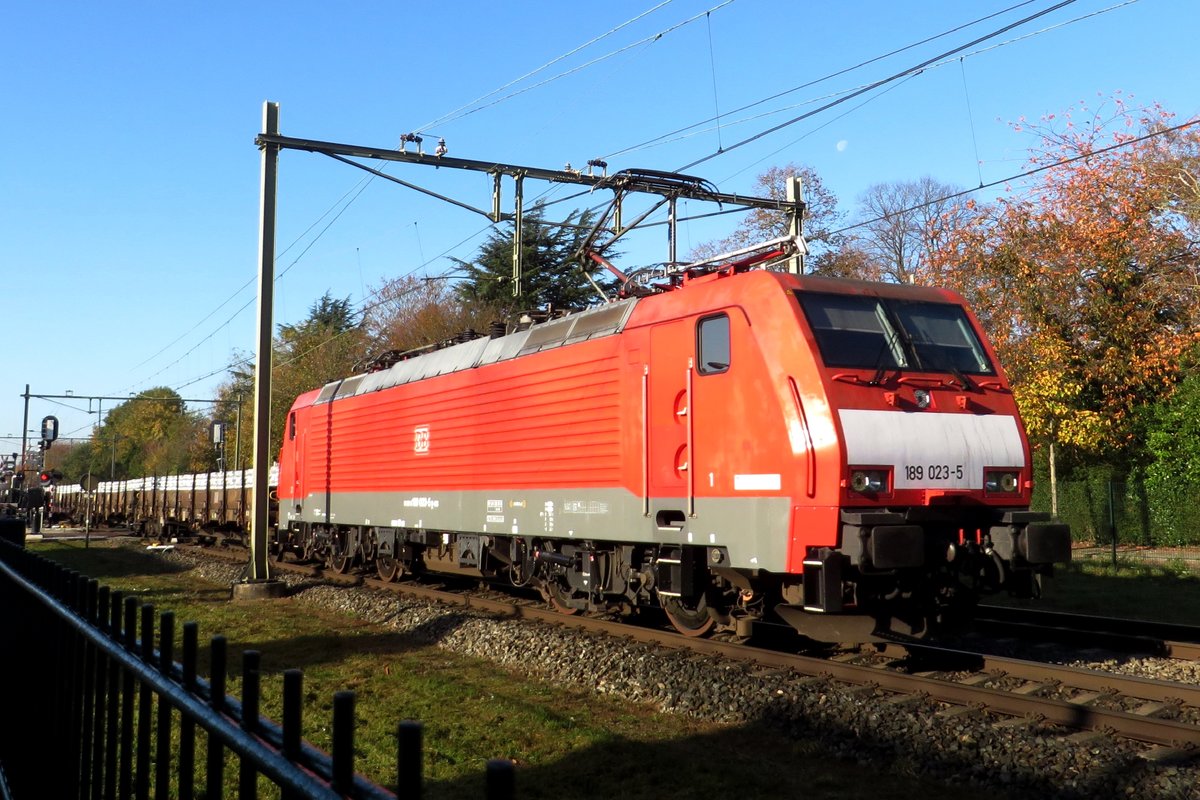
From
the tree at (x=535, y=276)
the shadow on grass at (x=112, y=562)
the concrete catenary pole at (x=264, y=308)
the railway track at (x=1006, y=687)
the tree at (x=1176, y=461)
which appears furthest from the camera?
the tree at (x=535, y=276)

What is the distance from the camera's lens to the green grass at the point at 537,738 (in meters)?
5.96

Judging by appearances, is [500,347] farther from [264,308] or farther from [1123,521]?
[1123,521]

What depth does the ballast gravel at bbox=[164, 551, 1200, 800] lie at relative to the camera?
5.86 metres

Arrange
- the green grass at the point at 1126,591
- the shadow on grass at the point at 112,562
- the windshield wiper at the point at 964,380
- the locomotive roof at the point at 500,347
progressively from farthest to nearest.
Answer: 1. the shadow on grass at the point at 112,562
2. the green grass at the point at 1126,591
3. the locomotive roof at the point at 500,347
4. the windshield wiper at the point at 964,380

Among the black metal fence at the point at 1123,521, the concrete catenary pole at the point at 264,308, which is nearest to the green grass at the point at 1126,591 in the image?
the black metal fence at the point at 1123,521

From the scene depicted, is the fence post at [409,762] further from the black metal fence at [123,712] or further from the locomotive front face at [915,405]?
the locomotive front face at [915,405]

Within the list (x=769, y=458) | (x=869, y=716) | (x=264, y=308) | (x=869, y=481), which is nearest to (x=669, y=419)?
(x=769, y=458)

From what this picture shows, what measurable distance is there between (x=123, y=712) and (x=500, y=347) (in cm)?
1063

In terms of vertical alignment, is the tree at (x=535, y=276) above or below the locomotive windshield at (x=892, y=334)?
above

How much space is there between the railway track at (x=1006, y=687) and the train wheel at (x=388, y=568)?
719cm

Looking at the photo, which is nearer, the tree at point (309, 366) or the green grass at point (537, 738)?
the green grass at point (537, 738)

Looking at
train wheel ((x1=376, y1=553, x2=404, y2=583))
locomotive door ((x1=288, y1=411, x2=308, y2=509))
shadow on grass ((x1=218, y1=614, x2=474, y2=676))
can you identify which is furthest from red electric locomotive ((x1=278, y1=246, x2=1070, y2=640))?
locomotive door ((x1=288, y1=411, x2=308, y2=509))

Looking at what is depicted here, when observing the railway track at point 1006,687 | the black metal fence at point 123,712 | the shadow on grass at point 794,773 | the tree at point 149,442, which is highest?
the tree at point 149,442

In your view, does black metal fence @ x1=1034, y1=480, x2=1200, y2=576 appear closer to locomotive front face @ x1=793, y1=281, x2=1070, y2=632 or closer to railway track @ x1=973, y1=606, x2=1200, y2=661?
railway track @ x1=973, y1=606, x2=1200, y2=661
